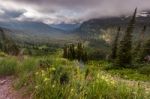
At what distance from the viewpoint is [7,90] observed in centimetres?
978

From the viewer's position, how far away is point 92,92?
817 centimetres

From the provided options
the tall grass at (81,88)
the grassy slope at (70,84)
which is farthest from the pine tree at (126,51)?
the tall grass at (81,88)

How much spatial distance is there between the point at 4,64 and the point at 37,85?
3413mm

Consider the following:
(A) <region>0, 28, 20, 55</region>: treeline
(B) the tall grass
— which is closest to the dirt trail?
(B) the tall grass

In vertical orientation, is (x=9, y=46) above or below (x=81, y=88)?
below

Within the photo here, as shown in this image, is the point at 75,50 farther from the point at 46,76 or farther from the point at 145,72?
the point at 46,76

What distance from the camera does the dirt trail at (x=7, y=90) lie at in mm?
9239

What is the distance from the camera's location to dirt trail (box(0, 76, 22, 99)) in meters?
9.24

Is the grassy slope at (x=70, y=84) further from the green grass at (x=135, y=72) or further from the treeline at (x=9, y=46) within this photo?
the green grass at (x=135, y=72)

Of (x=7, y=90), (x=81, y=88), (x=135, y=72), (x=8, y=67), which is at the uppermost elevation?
(x=81, y=88)

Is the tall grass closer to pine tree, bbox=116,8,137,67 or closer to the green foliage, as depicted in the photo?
the green foliage

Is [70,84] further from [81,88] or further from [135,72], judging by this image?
[135,72]

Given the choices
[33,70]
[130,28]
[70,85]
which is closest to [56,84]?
[70,85]

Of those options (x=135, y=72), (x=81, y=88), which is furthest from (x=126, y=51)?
(x=81, y=88)
